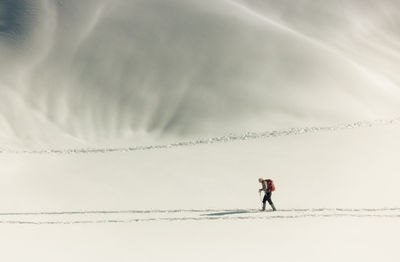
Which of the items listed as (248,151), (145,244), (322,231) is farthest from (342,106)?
(145,244)

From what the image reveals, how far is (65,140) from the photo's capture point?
24.3m

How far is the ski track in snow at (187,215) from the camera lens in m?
12.6

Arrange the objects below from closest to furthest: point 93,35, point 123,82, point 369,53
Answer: point 123,82, point 93,35, point 369,53

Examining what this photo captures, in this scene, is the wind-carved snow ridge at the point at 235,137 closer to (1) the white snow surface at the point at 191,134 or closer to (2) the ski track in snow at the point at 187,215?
(1) the white snow surface at the point at 191,134

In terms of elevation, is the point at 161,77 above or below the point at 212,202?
above

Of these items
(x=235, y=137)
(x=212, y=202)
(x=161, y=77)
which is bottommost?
(x=212, y=202)

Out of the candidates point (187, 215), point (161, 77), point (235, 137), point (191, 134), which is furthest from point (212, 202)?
point (161, 77)

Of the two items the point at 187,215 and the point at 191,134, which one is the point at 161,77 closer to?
the point at 191,134

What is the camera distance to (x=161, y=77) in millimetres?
29719

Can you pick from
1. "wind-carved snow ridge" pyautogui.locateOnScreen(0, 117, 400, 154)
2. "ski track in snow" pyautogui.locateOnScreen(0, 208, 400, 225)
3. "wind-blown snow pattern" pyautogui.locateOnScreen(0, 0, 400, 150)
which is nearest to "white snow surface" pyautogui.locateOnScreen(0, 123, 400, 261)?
"ski track in snow" pyautogui.locateOnScreen(0, 208, 400, 225)

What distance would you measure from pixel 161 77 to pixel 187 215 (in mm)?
17444

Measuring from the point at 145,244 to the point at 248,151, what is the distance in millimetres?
9993

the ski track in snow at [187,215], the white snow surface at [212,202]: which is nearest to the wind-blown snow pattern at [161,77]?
the white snow surface at [212,202]

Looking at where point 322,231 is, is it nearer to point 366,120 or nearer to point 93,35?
point 366,120
